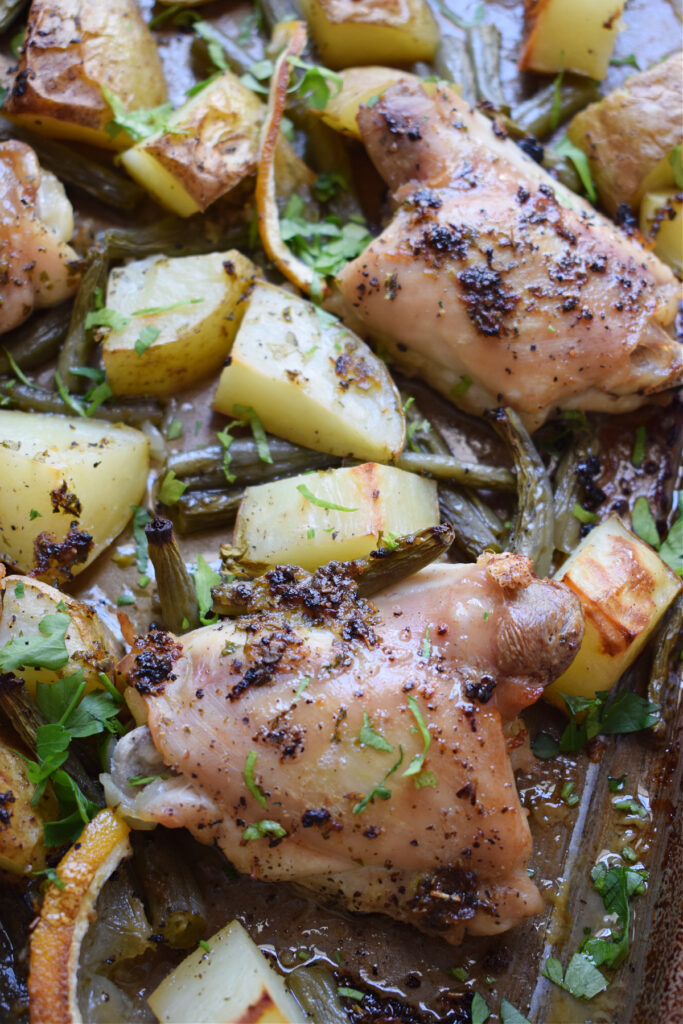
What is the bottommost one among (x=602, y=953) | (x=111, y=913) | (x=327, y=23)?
(x=602, y=953)

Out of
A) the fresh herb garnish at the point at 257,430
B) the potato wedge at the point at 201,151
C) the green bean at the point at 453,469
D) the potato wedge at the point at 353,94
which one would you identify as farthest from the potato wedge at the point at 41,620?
the potato wedge at the point at 353,94

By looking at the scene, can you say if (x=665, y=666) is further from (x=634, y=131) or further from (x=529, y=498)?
(x=634, y=131)

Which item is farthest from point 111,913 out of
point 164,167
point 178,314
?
point 164,167

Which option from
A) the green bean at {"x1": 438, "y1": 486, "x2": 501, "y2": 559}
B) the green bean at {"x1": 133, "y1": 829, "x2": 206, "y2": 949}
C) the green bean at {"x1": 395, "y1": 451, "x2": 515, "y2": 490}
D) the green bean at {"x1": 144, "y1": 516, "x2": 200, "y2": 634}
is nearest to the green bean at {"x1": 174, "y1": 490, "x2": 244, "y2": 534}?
the green bean at {"x1": 144, "y1": 516, "x2": 200, "y2": 634}

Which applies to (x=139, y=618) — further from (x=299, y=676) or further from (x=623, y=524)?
(x=623, y=524)

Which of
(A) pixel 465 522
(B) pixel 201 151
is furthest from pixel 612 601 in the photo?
(B) pixel 201 151

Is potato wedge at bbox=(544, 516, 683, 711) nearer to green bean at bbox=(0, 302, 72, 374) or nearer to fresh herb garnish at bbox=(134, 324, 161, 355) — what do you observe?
fresh herb garnish at bbox=(134, 324, 161, 355)
